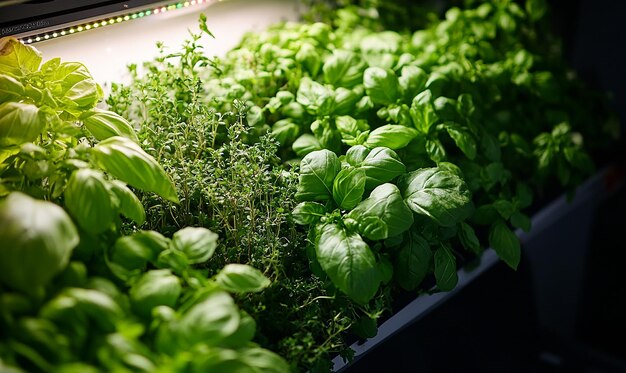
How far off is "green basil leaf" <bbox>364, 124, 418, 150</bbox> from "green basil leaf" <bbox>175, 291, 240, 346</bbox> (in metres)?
0.45

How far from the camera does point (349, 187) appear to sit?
0.95 m

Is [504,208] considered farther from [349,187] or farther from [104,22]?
[104,22]

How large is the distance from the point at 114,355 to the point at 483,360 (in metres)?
1.08

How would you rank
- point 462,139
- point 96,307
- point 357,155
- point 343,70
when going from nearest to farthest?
point 96,307
point 357,155
point 462,139
point 343,70

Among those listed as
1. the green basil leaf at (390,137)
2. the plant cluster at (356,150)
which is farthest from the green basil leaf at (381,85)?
the green basil leaf at (390,137)

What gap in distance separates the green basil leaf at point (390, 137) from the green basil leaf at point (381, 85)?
0.35 feet

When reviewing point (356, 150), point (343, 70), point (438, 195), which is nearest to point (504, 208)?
point (438, 195)

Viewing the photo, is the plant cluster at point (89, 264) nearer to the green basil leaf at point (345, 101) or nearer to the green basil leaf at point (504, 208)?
the green basil leaf at point (345, 101)

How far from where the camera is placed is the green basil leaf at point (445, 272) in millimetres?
966

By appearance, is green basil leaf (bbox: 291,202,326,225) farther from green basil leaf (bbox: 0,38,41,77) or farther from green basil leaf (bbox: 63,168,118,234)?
green basil leaf (bbox: 0,38,41,77)

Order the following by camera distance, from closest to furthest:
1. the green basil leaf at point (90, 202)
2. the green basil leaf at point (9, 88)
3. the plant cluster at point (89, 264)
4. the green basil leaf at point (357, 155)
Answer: the plant cluster at point (89, 264) < the green basil leaf at point (90, 202) < the green basil leaf at point (9, 88) < the green basil leaf at point (357, 155)

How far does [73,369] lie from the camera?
23.7 inches

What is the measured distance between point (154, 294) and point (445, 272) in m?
0.47

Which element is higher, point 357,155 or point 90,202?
point 90,202
